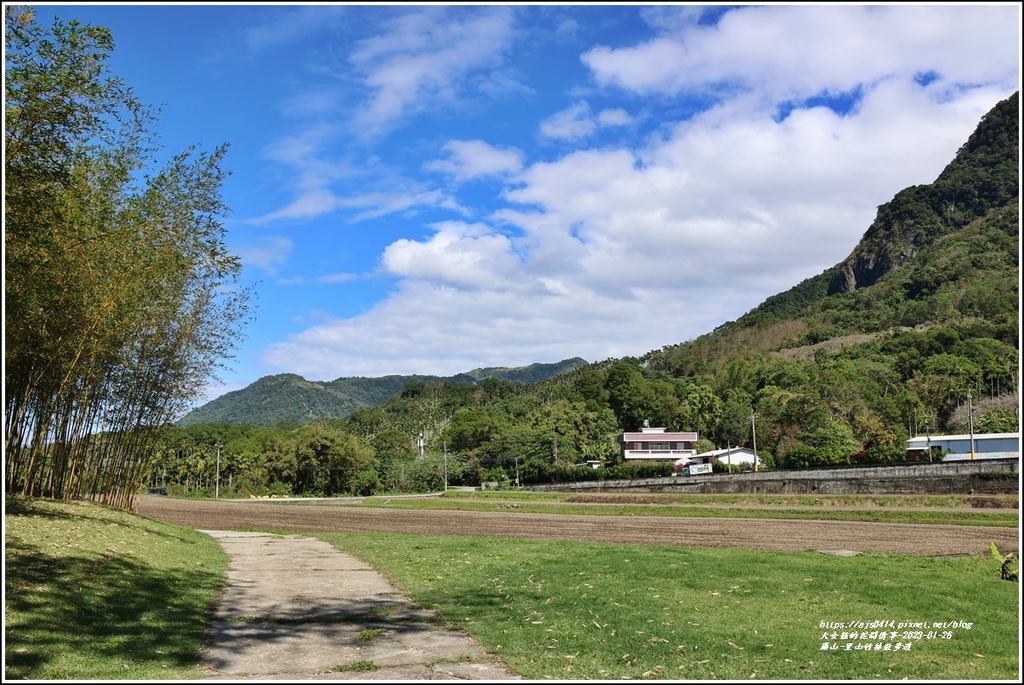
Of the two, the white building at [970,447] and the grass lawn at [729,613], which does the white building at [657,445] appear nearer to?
the white building at [970,447]

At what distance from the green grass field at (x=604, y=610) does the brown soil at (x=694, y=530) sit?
438 centimetres

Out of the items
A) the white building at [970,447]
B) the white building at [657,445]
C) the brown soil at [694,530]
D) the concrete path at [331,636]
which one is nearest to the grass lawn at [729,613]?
the concrete path at [331,636]

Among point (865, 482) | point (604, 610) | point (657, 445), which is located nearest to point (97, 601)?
point (604, 610)

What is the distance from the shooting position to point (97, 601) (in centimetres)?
820

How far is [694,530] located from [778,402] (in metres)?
58.4

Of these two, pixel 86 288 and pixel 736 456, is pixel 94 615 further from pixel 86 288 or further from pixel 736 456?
pixel 736 456

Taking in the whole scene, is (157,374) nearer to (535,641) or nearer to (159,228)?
(159,228)

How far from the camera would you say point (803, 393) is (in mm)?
75250

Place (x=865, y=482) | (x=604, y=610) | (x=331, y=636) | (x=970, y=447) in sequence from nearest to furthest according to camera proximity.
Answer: (x=331, y=636), (x=604, y=610), (x=865, y=482), (x=970, y=447)

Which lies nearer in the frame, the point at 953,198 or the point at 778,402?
the point at 778,402

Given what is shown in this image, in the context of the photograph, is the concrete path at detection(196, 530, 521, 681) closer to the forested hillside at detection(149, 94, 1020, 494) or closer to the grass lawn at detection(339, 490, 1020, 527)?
the grass lawn at detection(339, 490, 1020, 527)

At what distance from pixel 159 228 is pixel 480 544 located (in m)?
10.7

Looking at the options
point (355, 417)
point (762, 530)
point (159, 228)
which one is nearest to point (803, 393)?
point (762, 530)

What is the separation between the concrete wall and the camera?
3578 centimetres
